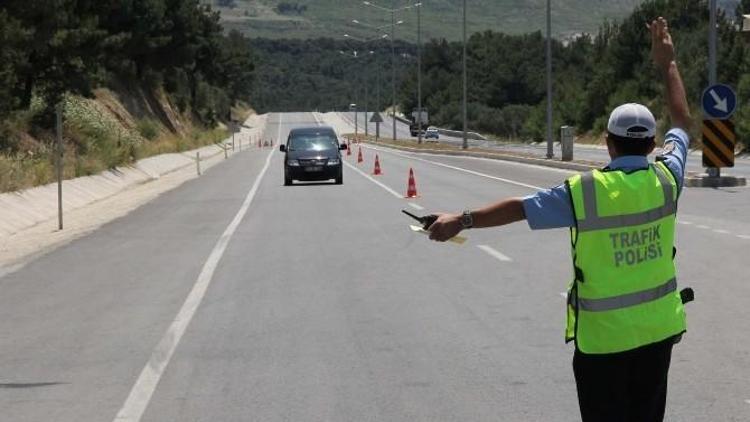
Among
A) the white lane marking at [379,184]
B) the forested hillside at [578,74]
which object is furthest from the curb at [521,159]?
the forested hillside at [578,74]

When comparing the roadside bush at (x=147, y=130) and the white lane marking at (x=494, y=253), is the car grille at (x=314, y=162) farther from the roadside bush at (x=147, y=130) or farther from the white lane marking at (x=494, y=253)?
the roadside bush at (x=147, y=130)

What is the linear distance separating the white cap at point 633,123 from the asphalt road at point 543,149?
25.7 m

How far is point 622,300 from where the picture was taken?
4555 millimetres

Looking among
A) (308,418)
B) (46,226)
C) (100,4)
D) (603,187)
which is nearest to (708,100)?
(46,226)

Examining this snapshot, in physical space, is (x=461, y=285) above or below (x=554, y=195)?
below

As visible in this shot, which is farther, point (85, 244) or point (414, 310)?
point (85, 244)

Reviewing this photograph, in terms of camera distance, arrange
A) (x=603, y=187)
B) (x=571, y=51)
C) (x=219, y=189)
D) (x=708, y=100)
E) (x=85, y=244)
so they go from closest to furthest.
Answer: (x=603, y=187)
(x=85, y=244)
(x=708, y=100)
(x=219, y=189)
(x=571, y=51)

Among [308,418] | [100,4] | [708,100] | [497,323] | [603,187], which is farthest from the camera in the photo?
[100,4]

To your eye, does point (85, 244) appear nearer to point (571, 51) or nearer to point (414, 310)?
point (414, 310)

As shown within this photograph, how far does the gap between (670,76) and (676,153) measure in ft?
1.35

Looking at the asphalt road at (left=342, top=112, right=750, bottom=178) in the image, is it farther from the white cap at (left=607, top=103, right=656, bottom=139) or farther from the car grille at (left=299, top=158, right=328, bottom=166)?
the white cap at (left=607, top=103, right=656, bottom=139)

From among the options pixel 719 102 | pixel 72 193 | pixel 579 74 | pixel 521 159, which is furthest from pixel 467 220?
pixel 579 74

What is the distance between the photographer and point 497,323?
1068 centimetres

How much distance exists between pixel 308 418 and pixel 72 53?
3560 cm
